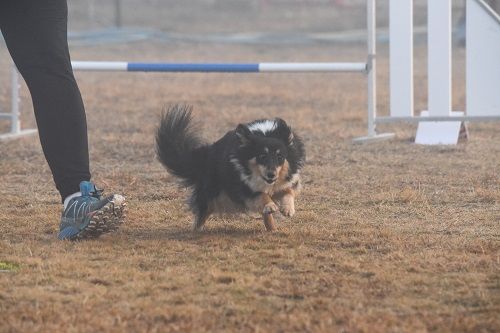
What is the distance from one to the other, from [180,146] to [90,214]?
928 millimetres

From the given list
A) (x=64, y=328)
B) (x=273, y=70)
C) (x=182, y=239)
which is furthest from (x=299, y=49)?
(x=64, y=328)

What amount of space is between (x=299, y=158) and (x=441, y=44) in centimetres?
329

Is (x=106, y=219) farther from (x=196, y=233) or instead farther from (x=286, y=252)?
(x=286, y=252)

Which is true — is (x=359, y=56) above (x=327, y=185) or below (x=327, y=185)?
above

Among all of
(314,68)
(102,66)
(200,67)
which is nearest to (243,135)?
(200,67)

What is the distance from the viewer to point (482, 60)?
788 cm

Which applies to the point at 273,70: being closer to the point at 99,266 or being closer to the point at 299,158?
the point at 299,158

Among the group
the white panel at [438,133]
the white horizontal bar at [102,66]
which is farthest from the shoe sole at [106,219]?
the white panel at [438,133]

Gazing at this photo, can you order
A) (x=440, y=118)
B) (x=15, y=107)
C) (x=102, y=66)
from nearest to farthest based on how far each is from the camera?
(x=440, y=118), (x=102, y=66), (x=15, y=107)

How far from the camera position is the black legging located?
4480 millimetres

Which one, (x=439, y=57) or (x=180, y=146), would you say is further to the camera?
(x=439, y=57)

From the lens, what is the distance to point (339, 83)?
49.3 feet

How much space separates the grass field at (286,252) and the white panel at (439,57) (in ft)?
1.19

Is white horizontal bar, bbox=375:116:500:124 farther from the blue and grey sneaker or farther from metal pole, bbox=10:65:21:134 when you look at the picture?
the blue and grey sneaker
